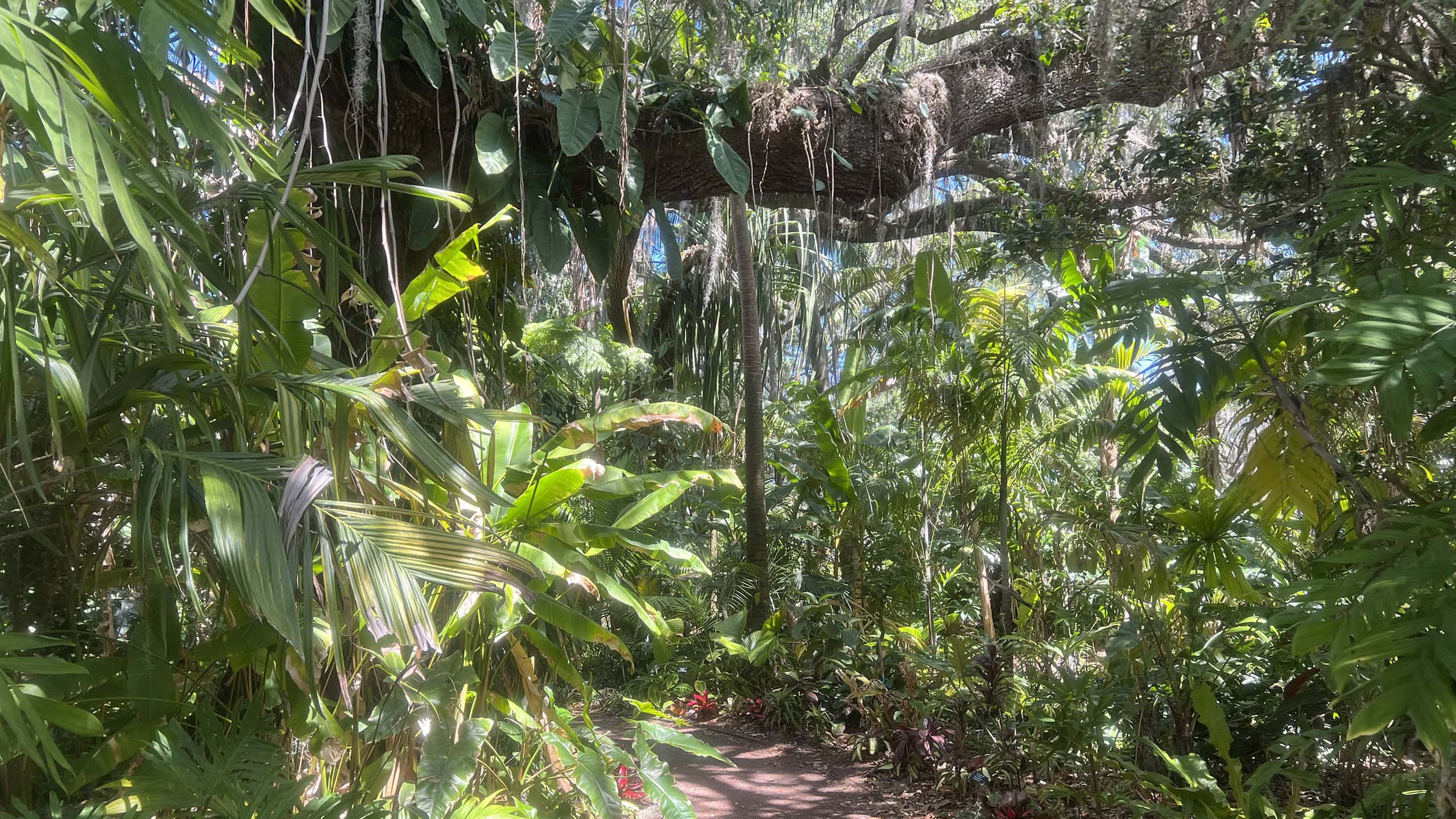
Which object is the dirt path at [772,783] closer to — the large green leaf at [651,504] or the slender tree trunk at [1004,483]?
the slender tree trunk at [1004,483]

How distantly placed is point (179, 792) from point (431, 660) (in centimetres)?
74

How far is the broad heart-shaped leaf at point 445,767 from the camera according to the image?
199 centimetres

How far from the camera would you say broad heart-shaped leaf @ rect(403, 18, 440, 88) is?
2621 millimetres

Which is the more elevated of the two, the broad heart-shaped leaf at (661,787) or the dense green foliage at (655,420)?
the dense green foliage at (655,420)

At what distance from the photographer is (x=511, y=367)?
377 cm

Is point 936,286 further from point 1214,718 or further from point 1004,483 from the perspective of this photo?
point 1214,718

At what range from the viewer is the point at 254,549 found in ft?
4.27

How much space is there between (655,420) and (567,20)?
1.45 metres

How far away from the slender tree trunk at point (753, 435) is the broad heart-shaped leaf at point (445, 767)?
2615mm

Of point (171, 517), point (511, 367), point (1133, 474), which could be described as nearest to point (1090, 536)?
point (1133, 474)

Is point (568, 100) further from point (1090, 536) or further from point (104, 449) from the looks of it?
point (1090, 536)

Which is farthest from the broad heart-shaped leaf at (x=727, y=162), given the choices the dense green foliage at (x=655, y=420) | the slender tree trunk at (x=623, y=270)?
the slender tree trunk at (x=623, y=270)

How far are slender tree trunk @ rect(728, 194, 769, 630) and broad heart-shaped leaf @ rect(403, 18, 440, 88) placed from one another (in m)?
2.00

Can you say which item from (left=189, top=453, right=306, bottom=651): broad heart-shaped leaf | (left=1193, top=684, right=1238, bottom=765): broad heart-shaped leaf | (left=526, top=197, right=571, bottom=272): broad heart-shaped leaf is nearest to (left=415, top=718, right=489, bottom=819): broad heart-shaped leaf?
(left=189, top=453, right=306, bottom=651): broad heart-shaped leaf
